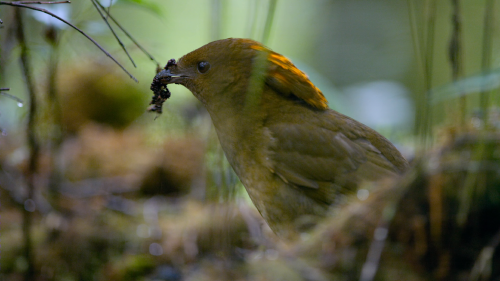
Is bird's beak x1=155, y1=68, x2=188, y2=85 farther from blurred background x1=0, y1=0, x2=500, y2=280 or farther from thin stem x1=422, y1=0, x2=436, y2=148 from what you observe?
thin stem x1=422, y1=0, x2=436, y2=148

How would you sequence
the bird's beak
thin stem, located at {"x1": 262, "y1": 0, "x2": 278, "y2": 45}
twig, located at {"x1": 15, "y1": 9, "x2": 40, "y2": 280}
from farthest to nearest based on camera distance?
twig, located at {"x1": 15, "y1": 9, "x2": 40, "y2": 280}
the bird's beak
thin stem, located at {"x1": 262, "y1": 0, "x2": 278, "y2": 45}

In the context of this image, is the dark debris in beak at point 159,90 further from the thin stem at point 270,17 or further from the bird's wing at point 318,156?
the thin stem at point 270,17

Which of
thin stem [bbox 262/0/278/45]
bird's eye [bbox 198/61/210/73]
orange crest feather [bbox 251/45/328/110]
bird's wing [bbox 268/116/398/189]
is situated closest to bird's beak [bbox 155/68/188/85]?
bird's eye [bbox 198/61/210/73]

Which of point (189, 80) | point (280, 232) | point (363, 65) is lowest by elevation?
point (280, 232)

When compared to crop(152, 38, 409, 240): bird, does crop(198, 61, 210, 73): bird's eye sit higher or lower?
higher

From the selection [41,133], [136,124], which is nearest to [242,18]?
[136,124]

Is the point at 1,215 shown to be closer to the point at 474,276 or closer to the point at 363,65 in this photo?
the point at 474,276

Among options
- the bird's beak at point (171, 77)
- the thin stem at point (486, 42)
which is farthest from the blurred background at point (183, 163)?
the bird's beak at point (171, 77)
